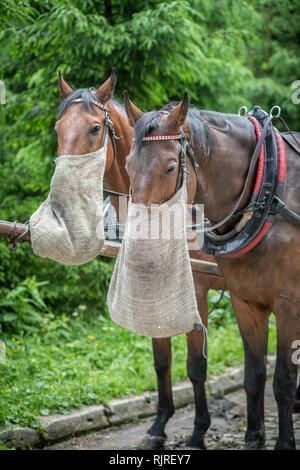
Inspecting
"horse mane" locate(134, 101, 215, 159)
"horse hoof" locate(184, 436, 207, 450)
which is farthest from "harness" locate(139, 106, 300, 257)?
"horse hoof" locate(184, 436, 207, 450)

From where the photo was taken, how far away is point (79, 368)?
501cm

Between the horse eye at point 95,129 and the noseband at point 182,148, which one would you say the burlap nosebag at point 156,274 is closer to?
the noseband at point 182,148

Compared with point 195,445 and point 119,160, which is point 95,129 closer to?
point 119,160

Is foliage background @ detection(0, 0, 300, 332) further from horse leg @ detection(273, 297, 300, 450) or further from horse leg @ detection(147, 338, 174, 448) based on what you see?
horse leg @ detection(273, 297, 300, 450)

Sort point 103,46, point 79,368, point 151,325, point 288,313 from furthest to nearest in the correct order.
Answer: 1. point 103,46
2. point 79,368
3. point 288,313
4. point 151,325

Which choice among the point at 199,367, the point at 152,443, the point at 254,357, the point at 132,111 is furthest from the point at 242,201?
the point at 152,443

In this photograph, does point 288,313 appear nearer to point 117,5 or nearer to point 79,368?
point 79,368

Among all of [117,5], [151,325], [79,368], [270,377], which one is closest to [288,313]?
[151,325]

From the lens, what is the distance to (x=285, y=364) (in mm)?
3000

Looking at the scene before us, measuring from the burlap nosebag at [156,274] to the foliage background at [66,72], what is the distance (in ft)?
10.3

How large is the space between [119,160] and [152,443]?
6.78ft

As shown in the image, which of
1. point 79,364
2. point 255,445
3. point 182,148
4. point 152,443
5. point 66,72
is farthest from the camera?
point 66,72

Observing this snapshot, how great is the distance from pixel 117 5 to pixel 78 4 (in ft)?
1.85

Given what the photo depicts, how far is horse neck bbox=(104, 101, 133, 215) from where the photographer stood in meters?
3.53
